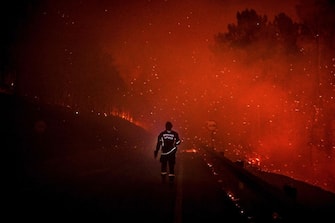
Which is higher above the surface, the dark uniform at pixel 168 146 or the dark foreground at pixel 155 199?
the dark uniform at pixel 168 146

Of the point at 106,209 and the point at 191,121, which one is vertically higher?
the point at 191,121

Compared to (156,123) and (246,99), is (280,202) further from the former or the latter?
(156,123)

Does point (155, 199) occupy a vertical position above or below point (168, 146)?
below

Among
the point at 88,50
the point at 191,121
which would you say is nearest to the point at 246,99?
the point at 88,50

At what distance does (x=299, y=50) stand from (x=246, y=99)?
11972mm

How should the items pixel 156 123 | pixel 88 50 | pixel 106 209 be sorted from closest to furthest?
pixel 106 209 < pixel 88 50 < pixel 156 123

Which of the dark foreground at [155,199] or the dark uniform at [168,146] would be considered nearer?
the dark foreground at [155,199]

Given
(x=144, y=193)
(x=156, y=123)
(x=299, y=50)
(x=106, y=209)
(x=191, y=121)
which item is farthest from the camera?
(x=156, y=123)

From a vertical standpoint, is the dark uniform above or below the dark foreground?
above

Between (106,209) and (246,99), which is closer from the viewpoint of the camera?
(106,209)

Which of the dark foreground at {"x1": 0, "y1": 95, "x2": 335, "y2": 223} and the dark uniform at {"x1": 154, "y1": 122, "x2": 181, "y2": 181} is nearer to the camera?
the dark foreground at {"x1": 0, "y1": 95, "x2": 335, "y2": 223}

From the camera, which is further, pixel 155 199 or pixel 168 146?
pixel 168 146

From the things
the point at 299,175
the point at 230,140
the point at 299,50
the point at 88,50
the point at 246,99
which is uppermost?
the point at 88,50

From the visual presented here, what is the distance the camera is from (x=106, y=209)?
32.5 feet
